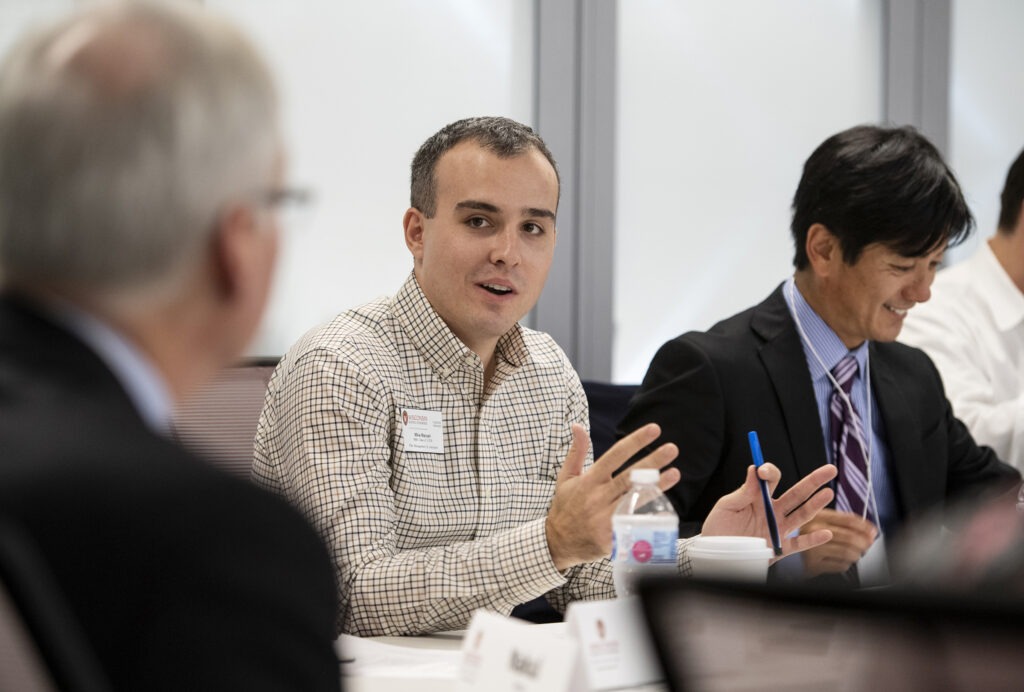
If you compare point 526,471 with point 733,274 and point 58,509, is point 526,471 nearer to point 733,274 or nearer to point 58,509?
point 58,509

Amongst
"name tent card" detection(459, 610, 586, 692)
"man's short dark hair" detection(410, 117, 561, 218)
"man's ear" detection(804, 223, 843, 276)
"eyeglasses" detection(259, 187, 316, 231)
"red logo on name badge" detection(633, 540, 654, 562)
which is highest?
"man's short dark hair" detection(410, 117, 561, 218)

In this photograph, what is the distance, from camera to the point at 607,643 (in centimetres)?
127

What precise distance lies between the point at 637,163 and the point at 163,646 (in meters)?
3.52

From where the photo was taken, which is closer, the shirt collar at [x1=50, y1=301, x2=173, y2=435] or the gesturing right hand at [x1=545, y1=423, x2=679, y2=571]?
the shirt collar at [x1=50, y1=301, x2=173, y2=435]

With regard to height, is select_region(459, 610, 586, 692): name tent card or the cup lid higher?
select_region(459, 610, 586, 692): name tent card

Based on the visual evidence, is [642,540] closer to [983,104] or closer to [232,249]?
[232,249]

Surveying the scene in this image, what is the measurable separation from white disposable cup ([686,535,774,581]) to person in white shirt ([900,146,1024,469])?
1853 mm

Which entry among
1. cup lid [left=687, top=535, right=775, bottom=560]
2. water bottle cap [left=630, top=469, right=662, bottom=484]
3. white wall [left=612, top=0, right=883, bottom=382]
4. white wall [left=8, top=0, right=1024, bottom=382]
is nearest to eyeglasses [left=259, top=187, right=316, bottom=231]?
water bottle cap [left=630, top=469, right=662, bottom=484]

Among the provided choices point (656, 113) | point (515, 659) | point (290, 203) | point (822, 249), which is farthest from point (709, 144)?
point (290, 203)

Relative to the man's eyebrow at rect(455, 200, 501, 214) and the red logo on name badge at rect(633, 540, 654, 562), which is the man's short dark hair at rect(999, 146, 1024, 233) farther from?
the red logo on name badge at rect(633, 540, 654, 562)

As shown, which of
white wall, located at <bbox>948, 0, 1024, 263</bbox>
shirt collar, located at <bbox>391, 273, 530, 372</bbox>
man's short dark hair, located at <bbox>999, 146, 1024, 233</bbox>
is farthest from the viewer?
white wall, located at <bbox>948, 0, 1024, 263</bbox>

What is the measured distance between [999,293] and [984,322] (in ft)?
0.34

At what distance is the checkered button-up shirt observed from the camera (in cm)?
180

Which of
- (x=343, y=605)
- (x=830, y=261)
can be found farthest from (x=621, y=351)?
(x=343, y=605)
